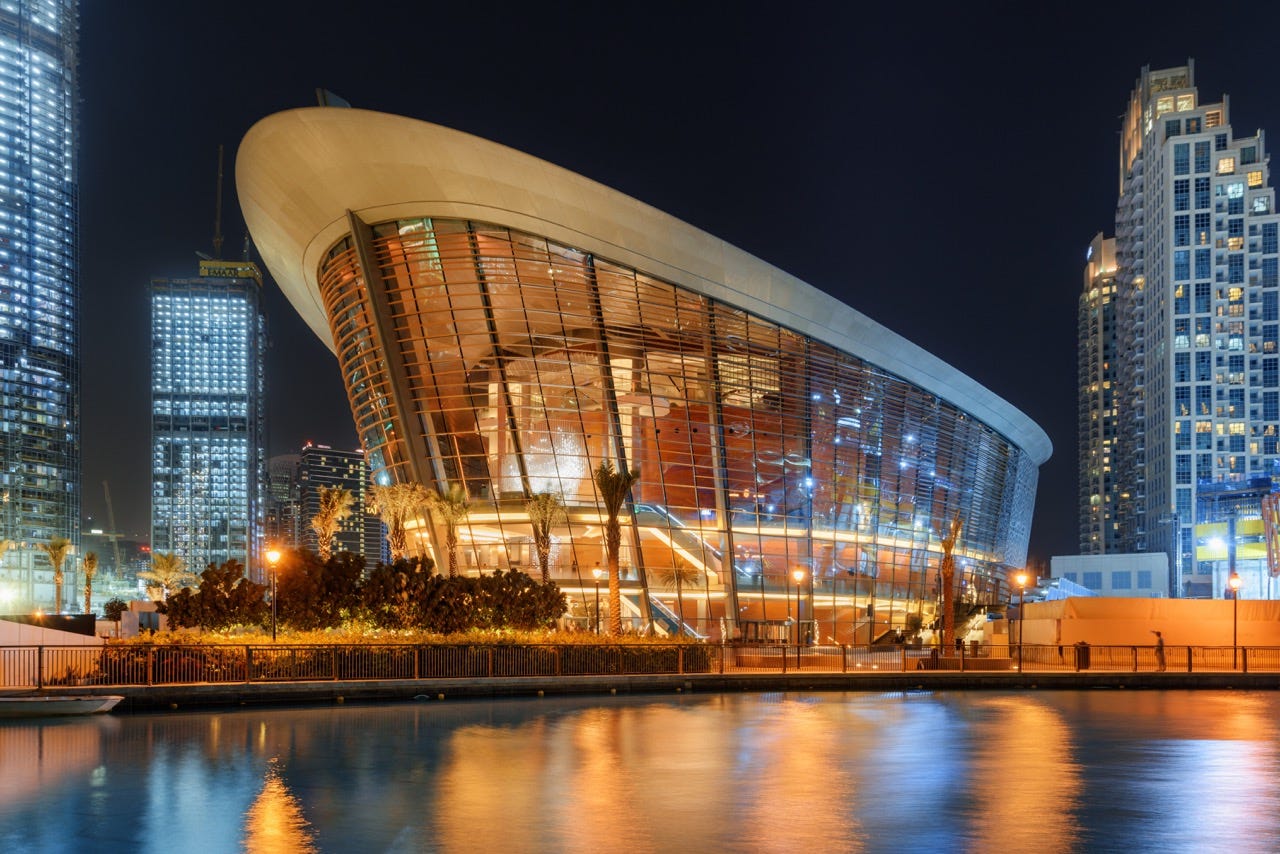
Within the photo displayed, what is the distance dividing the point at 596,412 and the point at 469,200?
10.5 meters

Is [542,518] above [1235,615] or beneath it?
above

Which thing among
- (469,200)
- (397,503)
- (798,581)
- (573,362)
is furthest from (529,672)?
(469,200)

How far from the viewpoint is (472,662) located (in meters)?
34.8

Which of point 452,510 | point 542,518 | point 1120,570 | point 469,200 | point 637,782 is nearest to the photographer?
point 637,782

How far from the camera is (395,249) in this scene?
5428 cm

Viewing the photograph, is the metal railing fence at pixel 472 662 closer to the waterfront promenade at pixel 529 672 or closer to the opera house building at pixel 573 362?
the waterfront promenade at pixel 529 672

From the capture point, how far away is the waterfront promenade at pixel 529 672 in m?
30.7

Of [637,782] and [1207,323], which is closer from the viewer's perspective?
[637,782]

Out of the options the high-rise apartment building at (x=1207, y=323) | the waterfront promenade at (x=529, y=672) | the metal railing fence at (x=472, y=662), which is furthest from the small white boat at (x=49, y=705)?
the high-rise apartment building at (x=1207, y=323)

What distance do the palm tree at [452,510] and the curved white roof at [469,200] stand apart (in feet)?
38.6

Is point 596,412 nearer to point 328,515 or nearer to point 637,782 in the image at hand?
point 328,515

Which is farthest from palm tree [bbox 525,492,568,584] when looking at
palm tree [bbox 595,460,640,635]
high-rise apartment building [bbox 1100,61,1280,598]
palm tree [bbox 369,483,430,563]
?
high-rise apartment building [bbox 1100,61,1280,598]

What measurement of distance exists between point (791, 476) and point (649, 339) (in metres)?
9.91

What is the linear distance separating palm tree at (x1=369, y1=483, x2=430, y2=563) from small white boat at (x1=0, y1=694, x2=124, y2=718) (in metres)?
22.2
